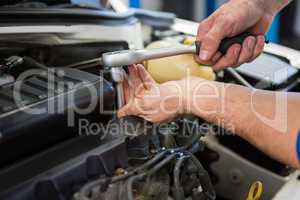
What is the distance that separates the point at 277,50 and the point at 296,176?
0.45 m

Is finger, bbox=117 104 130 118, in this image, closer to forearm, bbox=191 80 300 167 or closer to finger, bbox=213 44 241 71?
forearm, bbox=191 80 300 167

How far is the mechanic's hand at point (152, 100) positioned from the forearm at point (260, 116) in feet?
0.13

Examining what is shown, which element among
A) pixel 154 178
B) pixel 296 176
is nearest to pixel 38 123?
pixel 154 178

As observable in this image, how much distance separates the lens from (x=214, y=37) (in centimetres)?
83

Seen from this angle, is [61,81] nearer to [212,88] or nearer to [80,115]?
[80,115]

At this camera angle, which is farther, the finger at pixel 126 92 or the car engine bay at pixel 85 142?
the finger at pixel 126 92

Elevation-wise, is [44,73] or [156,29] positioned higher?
[156,29]

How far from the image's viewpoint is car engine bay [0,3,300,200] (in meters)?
0.56

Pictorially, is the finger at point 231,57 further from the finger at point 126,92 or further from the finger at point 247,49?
the finger at point 126,92

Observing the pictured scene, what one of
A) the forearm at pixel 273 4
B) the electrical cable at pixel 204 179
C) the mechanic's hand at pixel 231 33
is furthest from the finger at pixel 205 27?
the electrical cable at pixel 204 179

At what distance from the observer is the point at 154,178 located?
0.61 m

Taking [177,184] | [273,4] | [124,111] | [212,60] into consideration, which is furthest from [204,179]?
[273,4]

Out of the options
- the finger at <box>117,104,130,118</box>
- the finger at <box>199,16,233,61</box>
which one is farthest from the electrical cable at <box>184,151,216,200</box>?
the finger at <box>199,16,233,61</box>

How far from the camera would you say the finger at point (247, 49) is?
0.85 meters
